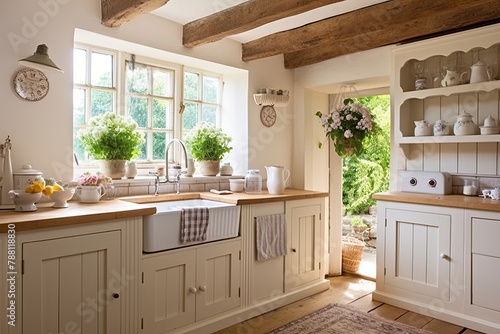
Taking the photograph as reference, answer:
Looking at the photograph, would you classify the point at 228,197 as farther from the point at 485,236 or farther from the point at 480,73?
the point at 480,73

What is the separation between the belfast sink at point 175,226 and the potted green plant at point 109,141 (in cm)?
43

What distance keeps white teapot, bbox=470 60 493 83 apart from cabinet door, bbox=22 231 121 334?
2746mm

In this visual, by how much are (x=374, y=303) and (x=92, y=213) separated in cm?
243

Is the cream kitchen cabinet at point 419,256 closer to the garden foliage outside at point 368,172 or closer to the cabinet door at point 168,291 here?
the cabinet door at point 168,291

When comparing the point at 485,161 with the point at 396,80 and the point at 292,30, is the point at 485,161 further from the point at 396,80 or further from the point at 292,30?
the point at 292,30

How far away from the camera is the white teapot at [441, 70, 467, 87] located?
9.50 feet

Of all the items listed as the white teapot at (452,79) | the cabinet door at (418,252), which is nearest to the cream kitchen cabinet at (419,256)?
the cabinet door at (418,252)

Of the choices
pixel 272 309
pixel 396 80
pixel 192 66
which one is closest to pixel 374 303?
pixel 272 309

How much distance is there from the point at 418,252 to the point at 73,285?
8.07ft

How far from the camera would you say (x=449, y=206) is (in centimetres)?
270

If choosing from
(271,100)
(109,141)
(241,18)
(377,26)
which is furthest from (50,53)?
(377,26)

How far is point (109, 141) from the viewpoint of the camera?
2.62 metres

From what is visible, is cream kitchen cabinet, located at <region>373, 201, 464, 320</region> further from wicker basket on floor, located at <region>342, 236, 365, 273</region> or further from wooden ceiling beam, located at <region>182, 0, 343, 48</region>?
wooden ceiling beam, located at <region>182, 0, 343, 48</region>

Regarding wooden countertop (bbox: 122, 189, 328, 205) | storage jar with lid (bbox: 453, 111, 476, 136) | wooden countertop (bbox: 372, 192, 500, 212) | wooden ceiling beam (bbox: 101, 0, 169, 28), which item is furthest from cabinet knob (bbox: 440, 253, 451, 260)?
wooden ceiling beam (bbox: 101, 0, 169, 28)
